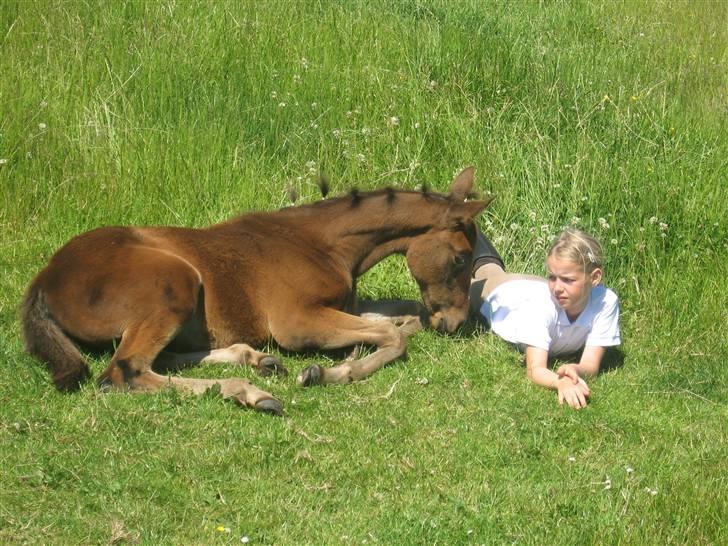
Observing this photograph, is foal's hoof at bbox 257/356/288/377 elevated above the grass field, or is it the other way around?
the grass field

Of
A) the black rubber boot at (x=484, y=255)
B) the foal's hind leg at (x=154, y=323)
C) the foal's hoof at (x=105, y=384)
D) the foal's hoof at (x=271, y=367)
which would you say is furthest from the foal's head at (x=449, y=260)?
the foal's hoof at (x=105, y=384)

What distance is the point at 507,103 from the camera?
968cm

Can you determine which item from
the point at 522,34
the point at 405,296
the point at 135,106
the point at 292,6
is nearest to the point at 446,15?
the point at 522,34

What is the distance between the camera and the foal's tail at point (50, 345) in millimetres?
6152

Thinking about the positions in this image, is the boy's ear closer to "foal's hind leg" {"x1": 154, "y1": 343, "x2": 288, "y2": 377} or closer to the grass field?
the grass field

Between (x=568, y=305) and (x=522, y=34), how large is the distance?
556 centimetres

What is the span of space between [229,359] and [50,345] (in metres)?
1.11

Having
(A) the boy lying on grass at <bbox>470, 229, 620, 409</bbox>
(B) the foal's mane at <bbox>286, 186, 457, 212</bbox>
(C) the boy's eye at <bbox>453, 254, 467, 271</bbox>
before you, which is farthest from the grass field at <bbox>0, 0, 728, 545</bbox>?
(B) the foal's mane at <bbox>286, 186, 457, 212</bbox>

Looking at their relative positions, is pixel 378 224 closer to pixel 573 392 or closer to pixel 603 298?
pixel 603 298

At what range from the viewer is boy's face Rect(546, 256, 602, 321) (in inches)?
255

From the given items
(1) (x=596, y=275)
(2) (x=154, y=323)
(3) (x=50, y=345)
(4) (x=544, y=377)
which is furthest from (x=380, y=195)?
(3) (x=50, y=345)

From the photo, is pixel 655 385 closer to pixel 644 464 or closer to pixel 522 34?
pixel 644 464

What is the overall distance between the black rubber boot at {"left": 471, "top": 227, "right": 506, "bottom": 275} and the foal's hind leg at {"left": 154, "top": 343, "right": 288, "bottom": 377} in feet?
6.11

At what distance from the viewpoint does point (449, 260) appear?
7.20 meters
